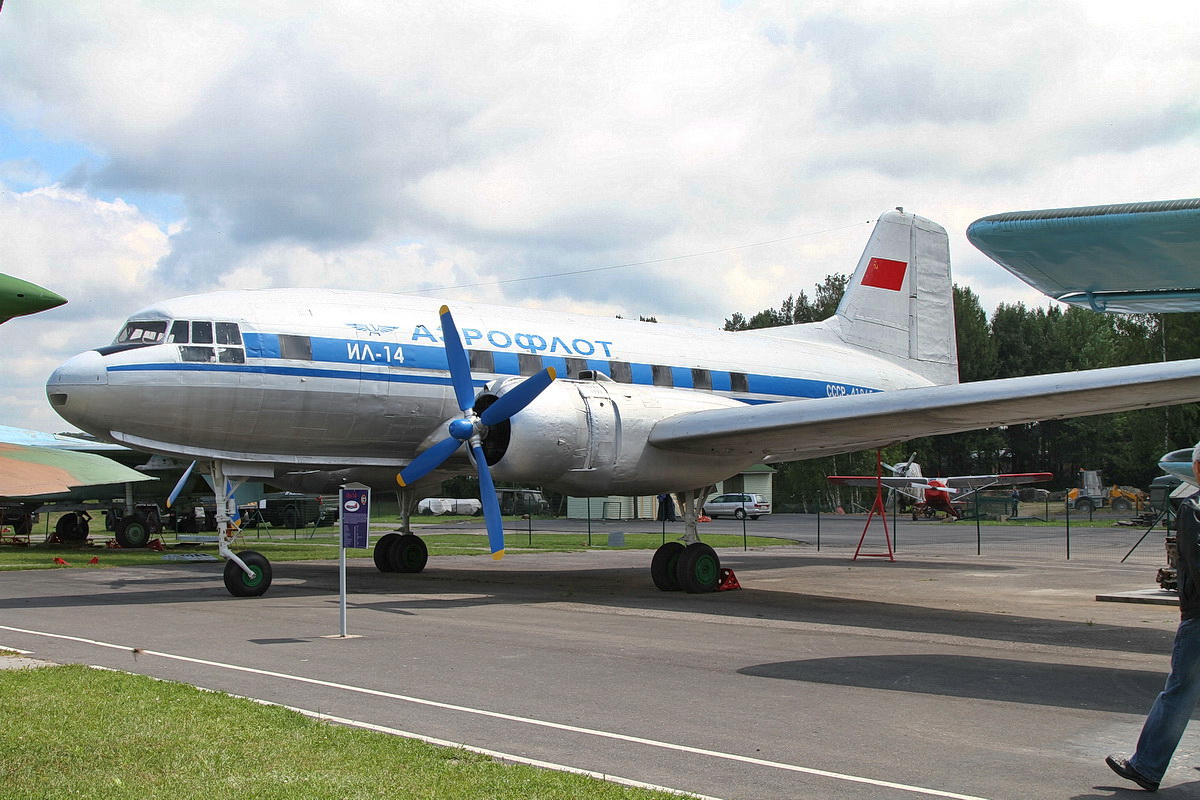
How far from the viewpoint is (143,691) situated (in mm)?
→ 7844

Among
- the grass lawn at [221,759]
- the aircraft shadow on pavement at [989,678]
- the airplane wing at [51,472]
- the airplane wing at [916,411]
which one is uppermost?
the airplane wing at [916,411]

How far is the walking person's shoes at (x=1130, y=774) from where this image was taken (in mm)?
5574

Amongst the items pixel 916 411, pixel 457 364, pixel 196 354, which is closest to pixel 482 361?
pixel 457 364

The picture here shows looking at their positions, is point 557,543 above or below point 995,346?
below

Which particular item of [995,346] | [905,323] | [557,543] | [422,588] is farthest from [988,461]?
[422,588]

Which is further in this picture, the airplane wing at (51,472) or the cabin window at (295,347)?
the airplane wing at (51,472)

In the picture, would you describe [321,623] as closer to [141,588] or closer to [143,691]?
[143,691]

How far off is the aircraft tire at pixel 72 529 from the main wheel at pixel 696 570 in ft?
86.7

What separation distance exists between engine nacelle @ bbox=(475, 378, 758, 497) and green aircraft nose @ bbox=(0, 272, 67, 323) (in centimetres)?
911

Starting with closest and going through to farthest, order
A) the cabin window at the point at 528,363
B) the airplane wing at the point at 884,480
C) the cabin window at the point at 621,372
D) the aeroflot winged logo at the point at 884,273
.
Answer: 1. the cabin window at the point at 528,363
2. the cabin window at the point at 621,372
3. the aeroflot winged logo at the point at 884,273
4. the airplane wing at the point at 884,480

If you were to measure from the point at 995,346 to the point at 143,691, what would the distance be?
78321mm

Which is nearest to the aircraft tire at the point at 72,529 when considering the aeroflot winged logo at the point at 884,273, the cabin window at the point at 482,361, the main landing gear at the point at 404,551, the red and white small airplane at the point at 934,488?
the main landing gear at the point at 404,551

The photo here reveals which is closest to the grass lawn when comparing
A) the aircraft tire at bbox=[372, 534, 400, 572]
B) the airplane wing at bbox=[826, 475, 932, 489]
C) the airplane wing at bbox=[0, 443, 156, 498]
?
the aircraft tire at bbox=[372, 534, 400, 572]

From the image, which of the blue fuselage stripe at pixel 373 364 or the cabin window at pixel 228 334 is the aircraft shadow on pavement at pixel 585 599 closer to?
the blue fuselage stripe at pixel 373 364
